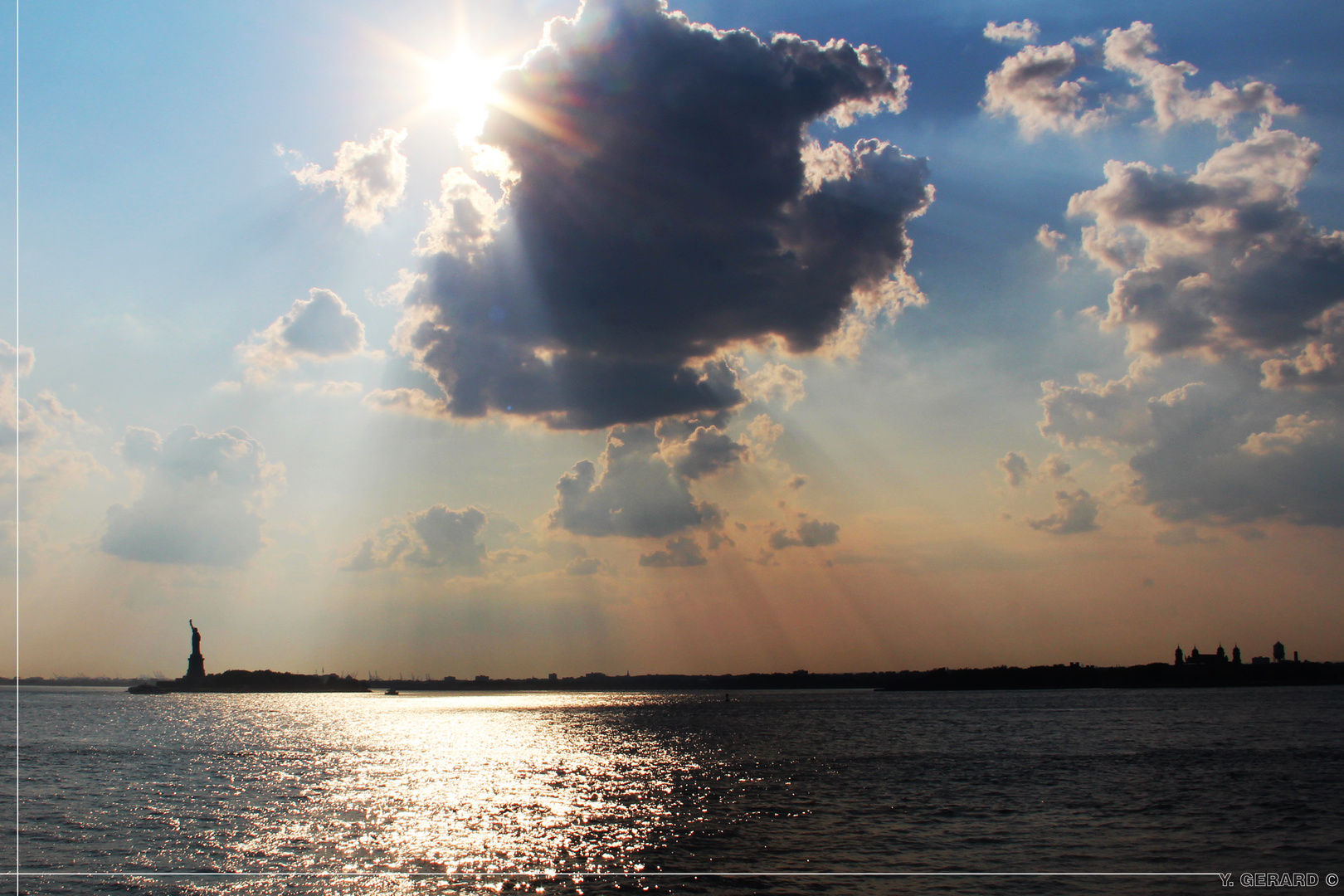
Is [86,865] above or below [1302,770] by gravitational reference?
above

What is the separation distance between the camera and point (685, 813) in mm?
47594

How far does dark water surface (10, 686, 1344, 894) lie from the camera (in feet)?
112

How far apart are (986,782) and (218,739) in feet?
299

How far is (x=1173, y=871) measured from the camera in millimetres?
33750

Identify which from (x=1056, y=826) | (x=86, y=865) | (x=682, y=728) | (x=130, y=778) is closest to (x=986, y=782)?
(x=1056, y=826)

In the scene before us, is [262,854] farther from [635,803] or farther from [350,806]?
[635,803]

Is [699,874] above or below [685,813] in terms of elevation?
above

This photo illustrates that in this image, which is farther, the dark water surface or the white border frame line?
the dark water surface

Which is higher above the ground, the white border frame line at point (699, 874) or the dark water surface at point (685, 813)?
the white border frame line at point (699, 874)

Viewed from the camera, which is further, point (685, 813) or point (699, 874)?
point (685, 813)

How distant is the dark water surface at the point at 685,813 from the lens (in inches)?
1340

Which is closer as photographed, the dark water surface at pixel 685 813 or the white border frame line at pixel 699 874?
the white border frame line at pixel 699 874

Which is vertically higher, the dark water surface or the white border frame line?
the white border frame line

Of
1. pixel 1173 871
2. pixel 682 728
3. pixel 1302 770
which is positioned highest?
pixel 1173 871
